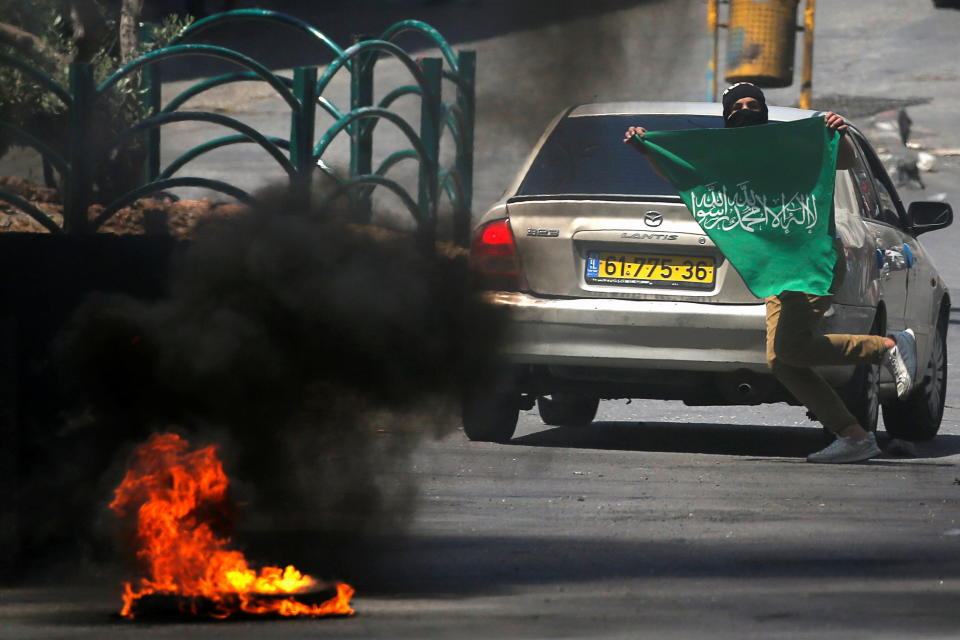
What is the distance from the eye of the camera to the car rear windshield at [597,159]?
8.20m

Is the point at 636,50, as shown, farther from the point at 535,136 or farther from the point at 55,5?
the point at 55,5

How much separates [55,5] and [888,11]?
2190cm

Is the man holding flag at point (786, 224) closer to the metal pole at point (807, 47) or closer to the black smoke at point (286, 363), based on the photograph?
the black smoke at point (286, 363)

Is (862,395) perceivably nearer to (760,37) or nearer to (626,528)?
(626,528)

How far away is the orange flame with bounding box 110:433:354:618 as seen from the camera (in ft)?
15.5

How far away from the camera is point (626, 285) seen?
7.91m

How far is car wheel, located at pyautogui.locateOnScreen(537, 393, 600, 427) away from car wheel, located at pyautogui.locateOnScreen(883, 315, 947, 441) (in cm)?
153

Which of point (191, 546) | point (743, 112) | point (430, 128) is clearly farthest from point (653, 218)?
point (191, 546)

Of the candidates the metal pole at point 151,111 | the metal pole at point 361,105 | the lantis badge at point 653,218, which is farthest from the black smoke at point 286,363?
the metal pole at point 361,105

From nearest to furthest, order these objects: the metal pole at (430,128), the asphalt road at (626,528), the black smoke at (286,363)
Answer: the asphalt road at (626,528)
the black smoke at (286,363)
the metal pole at (430,128)

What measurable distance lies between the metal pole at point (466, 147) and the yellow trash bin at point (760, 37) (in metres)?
7.86

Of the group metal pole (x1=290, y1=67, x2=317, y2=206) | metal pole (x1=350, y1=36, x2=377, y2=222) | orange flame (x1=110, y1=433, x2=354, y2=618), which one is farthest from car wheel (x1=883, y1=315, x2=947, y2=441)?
orange flame (x1=110, y1=433, x2=354, y2=618)

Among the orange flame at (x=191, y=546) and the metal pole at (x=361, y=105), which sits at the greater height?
the metal pole at (x=361, y=105)

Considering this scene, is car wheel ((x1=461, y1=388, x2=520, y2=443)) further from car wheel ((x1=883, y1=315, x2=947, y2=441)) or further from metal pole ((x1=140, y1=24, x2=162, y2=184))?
metal pole ((x1=140, y1=24, x2=162, y2=184))
